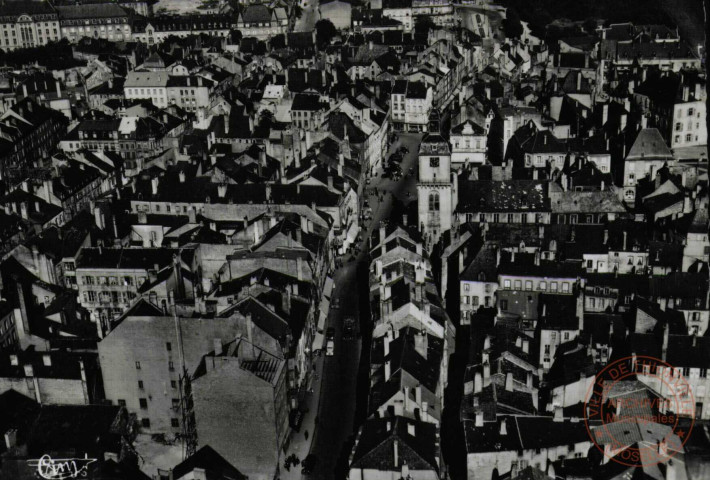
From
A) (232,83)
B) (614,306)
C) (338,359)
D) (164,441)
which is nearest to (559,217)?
(614,306)

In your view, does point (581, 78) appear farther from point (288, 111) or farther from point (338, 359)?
point (338, 359)

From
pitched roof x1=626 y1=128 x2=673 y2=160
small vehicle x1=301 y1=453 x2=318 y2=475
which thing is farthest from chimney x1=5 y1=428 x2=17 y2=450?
pitched roof x1=626 y1=128 x2=673 y2=160

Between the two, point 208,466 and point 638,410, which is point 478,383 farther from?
point 208,466

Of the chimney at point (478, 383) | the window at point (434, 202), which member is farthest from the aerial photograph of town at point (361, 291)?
the window at point (434, 202)

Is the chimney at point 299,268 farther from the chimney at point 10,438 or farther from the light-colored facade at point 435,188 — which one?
the chimney at point 10,438

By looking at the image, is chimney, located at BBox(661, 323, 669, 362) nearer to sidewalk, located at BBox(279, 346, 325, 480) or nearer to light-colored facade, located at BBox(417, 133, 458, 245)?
sidewalk, located at BBox(279, 346, 325, 480)
